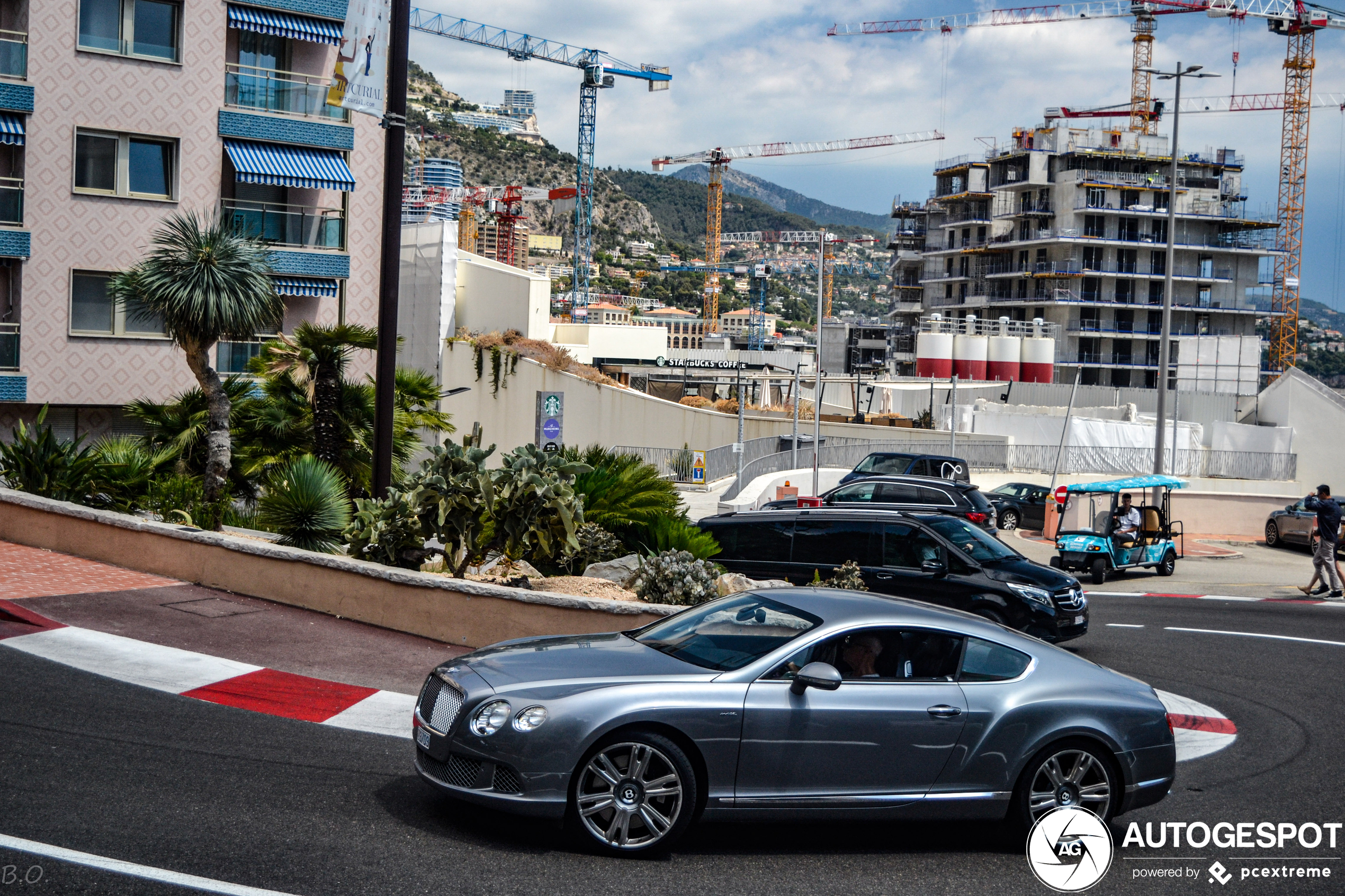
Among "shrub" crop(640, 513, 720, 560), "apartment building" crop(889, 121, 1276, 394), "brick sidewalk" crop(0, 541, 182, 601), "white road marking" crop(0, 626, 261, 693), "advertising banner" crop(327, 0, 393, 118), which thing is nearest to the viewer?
"white road marking" crop(0, 626, 261, 693)

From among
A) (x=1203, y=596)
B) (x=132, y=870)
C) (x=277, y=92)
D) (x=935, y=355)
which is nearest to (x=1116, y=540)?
(x=1203, y=596)

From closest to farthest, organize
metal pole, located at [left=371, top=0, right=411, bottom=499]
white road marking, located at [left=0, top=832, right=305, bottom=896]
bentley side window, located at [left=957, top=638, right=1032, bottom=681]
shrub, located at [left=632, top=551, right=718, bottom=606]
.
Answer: white road marking, located at [left=0, top=832, right=305, bottom=896]
bentley side window, located at [left=957, top=638, right=1032, bottom=681]
shrub, located at [left=632, top=551, right=718, bottom=606]
metal pole, located at [left=371, top=0, right=411, bottom=499]

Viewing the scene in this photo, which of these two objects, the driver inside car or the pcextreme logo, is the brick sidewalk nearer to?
the driver inside car

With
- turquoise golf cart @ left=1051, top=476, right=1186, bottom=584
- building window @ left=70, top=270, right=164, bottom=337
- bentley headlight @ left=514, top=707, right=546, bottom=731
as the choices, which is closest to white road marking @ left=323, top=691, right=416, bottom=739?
bentley headlight @ left=514, top=707, right=546, bottom=731

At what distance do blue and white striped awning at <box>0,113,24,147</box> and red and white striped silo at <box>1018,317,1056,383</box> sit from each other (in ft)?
229

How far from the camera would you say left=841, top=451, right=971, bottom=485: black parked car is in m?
28.7

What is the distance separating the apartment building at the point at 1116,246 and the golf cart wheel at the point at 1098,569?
8090cm

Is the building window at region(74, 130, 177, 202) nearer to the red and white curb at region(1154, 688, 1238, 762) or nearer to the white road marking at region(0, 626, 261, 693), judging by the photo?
the white road marking at region(0, 626, 261, 693)

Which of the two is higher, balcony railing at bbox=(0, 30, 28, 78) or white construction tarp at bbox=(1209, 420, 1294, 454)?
balcony railing at bbox=(0, 30, 28, 78)

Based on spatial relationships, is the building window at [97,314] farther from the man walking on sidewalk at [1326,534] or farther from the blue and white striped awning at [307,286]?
the man walking on sidewalk at [1326,534]

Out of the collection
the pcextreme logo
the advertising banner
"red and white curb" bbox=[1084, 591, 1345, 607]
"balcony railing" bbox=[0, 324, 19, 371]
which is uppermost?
the advertising banner

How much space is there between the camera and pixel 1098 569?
879 inches

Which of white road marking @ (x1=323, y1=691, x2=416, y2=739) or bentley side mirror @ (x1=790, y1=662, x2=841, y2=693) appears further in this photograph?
white road marking @ (x1=323, y1=691, x2=416, y2=739)

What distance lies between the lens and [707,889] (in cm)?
589
